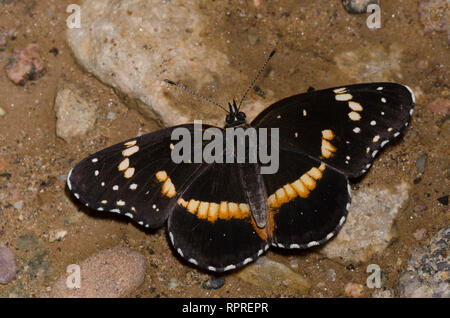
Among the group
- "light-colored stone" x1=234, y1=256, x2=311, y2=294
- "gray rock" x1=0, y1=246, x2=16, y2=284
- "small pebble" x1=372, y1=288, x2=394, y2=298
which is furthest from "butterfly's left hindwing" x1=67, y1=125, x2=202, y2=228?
"small pebble" x1=372, y1=288, x2=394, y2=298

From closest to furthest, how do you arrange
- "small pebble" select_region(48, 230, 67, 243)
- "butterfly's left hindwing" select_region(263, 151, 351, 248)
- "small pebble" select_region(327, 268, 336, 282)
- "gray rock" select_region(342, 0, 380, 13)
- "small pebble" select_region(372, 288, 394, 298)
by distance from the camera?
"butterfly's left hindwing" select_region(263, 151, 351, 248) → "small pebble" select_region(372, 288, 394, 298) → "small pebble" select_region(327, 268, 336, 282) → "small pebble" select_region(48, 230, 67, 243) → "gray rock" select_region(342, 0, 380, 13)

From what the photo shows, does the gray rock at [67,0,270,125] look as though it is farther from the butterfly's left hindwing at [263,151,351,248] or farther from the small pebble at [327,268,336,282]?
the small pebble at [327,268,336,282]

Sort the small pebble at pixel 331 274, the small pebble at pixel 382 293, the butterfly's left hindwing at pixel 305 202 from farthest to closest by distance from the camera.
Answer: the small pebble at pixel 331 274 → the small pebble at pixel 382 293 → the butterfly's left hindwing at pixel 305 202

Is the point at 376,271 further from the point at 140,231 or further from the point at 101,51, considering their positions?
the point at 101,51

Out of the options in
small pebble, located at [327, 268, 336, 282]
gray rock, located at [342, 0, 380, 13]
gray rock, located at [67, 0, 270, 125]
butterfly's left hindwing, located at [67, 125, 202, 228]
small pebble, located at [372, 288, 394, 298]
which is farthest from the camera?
gray rock, located at [342, 0, 380, 13]

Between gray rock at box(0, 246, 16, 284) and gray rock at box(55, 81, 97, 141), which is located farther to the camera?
gray rock at box(55, 81, 97, 141)

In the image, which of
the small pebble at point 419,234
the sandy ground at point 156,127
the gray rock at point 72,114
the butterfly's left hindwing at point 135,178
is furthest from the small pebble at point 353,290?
the gray rock at point 72,114

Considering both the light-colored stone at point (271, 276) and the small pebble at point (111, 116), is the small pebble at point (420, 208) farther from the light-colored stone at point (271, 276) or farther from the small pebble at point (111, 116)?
the small pebble at point (111, 116)

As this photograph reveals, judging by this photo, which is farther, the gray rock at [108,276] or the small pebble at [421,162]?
the small pebble at [421,162]
